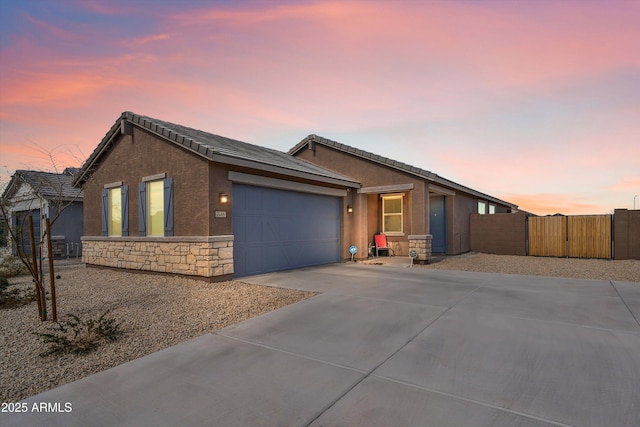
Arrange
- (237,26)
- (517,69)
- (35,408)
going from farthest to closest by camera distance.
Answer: (517,69)
(237,26)
(35,408)

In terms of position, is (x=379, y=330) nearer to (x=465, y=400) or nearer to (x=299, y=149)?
→ (x=465, y=400)

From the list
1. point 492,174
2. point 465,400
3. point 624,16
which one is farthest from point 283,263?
point 492,174

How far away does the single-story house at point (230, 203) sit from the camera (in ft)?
28.6

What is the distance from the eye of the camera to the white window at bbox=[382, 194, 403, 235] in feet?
49.5

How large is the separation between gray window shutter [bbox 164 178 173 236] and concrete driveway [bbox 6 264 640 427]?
5264mm

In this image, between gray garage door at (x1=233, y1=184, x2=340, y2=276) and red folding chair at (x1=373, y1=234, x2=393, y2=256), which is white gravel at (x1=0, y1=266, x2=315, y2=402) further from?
red folding chair at (x1=373, y1=234, x2=393, y2=256)

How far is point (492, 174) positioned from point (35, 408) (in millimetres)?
24998

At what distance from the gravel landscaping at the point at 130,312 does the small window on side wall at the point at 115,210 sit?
1.56 meters

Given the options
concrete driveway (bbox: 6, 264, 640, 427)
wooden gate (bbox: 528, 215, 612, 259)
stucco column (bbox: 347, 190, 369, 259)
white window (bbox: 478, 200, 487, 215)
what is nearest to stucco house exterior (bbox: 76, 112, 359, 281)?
stucco column (bbox: 347, 190, 369, 259)

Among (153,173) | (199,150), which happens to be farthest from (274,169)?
(153,173)

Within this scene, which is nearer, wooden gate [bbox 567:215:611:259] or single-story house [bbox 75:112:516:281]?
single-story house [bbox 75:112:516:281]

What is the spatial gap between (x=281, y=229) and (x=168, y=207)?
11.6 ft

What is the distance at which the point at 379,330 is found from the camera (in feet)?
15.2

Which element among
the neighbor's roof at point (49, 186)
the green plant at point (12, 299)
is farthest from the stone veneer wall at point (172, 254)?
the neighbor's roof at point (49, 186)
